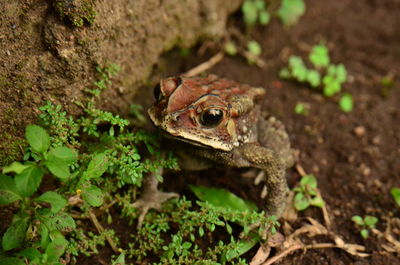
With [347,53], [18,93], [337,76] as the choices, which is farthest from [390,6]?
[18,93]

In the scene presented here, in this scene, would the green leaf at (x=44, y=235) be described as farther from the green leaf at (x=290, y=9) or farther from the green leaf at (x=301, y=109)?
the green leaf at (x=290, y=9)

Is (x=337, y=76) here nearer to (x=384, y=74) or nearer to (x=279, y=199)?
(x=384, y=74)

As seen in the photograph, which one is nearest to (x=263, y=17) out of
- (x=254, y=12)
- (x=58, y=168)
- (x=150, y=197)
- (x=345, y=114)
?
(x=254, y=12)

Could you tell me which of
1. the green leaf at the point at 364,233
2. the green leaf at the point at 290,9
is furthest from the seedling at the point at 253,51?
the green leaf at the point at 364,233

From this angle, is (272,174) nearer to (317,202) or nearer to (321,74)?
(317,202)

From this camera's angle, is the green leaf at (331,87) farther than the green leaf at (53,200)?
Yes

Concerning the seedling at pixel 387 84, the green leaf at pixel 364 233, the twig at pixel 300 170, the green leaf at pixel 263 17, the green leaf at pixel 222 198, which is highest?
the green leaf at pixel 263 17

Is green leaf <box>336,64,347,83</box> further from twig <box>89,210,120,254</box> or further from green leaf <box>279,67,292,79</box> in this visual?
twig <box>89,210,120,254</box>

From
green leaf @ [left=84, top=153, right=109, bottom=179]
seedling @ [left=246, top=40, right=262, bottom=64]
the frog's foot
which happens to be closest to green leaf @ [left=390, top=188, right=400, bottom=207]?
the frog's foot
